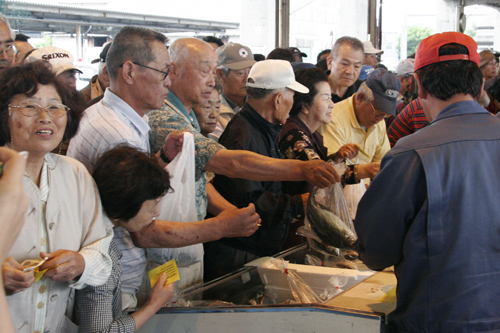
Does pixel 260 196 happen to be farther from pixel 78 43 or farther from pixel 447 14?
pixel 447 14

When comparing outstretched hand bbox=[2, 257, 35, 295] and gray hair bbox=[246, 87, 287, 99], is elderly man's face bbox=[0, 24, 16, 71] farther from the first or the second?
outstretched hand bbox=[2, 257, 35, 295]

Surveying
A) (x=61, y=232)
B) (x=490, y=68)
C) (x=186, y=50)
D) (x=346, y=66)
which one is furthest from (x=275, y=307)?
(x=490, y=68)

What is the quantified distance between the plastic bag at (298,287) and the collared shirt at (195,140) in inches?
17.0

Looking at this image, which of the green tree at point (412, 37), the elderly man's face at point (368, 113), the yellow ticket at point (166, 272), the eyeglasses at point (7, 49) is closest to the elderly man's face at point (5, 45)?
the eyeglasses at point (7, 49)

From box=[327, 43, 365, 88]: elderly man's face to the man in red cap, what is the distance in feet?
8.91

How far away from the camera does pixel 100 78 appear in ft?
11.3

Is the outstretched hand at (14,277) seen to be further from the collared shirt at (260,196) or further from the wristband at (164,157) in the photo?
the collared shirt at (260,196)

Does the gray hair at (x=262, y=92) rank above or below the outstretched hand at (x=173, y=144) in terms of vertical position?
above

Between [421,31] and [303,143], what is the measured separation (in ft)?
30.4

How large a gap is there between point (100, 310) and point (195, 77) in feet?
4.12

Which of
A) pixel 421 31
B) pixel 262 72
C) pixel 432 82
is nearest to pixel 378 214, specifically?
pixel 432 82

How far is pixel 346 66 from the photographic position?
4.14 meters

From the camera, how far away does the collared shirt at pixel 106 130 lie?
1739 mm

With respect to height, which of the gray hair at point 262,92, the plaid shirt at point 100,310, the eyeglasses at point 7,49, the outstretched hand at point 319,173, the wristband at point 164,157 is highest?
the eyeglasses at point 7,49
